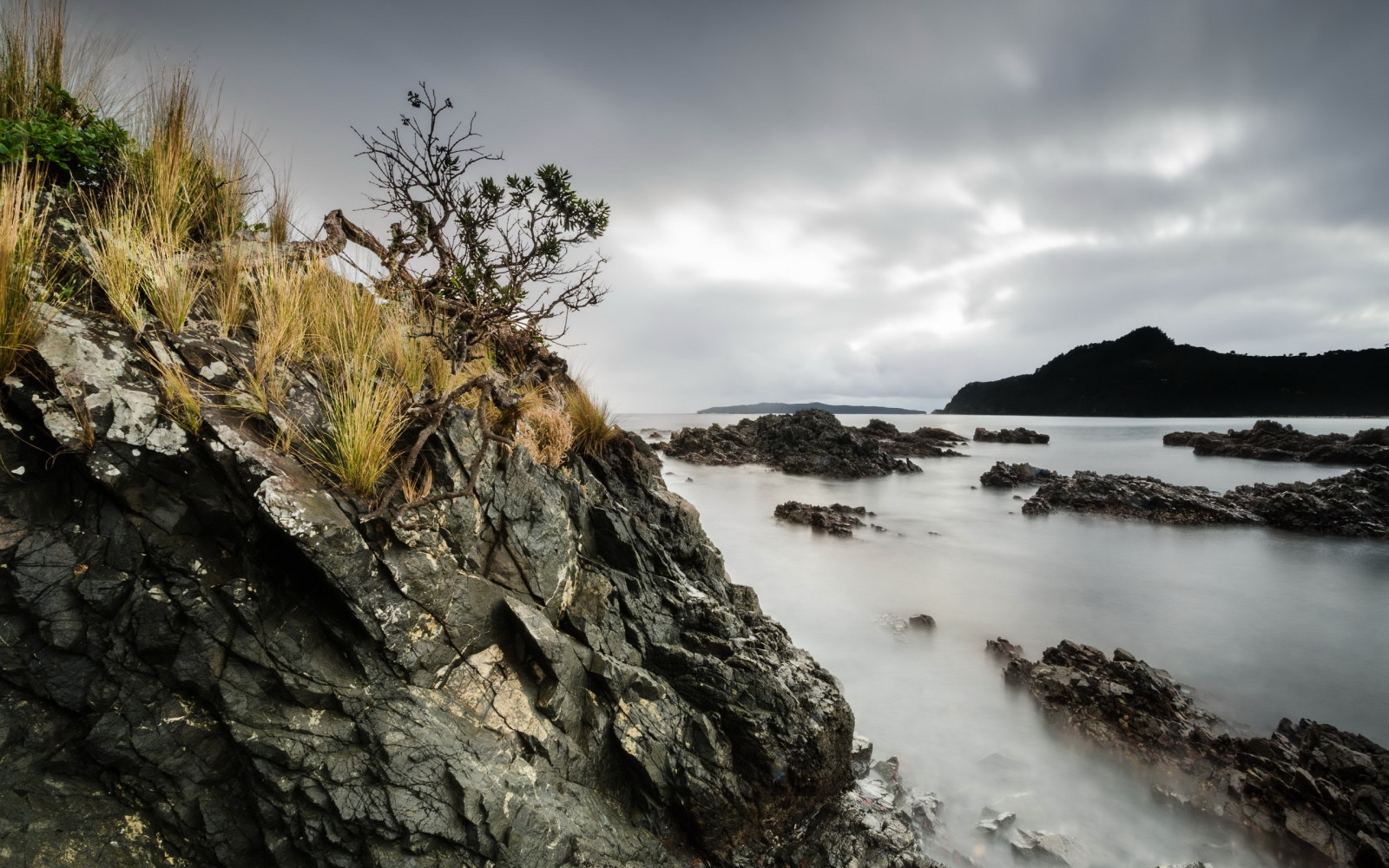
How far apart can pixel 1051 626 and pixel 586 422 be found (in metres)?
9.19

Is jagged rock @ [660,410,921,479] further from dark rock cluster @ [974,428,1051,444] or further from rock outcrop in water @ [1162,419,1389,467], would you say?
dark rock cluster @ [974,428,1051,444]

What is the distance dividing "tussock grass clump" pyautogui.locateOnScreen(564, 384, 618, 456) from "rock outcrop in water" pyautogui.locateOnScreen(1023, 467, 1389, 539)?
1680cm

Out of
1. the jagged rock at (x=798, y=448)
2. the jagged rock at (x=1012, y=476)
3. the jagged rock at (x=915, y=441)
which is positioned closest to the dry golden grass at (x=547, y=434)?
the jagged rock at (x=798, y=448)

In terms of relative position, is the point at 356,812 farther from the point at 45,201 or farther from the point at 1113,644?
the point at 1113,644

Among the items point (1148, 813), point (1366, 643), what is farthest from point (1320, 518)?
point (1148, 813)

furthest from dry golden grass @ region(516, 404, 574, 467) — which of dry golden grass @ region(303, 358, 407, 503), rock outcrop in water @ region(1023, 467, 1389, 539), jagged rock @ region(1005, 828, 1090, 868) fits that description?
rock outcrop in water @ region(1023, 467, 1389, 539)

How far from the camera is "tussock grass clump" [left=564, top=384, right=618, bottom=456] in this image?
5332 mm

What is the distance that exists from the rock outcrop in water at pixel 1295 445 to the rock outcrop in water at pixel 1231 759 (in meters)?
25.9

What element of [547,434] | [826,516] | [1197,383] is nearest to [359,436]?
[547,434]

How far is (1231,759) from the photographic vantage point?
16.8ft

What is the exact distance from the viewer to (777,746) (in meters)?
3.67

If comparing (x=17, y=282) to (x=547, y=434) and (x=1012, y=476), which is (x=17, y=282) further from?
(x=1012, y=476)

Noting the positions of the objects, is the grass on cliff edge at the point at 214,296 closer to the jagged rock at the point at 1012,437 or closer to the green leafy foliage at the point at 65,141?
the green leafy foliage at the point at 65,141

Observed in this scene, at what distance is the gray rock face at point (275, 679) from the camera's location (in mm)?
2240
